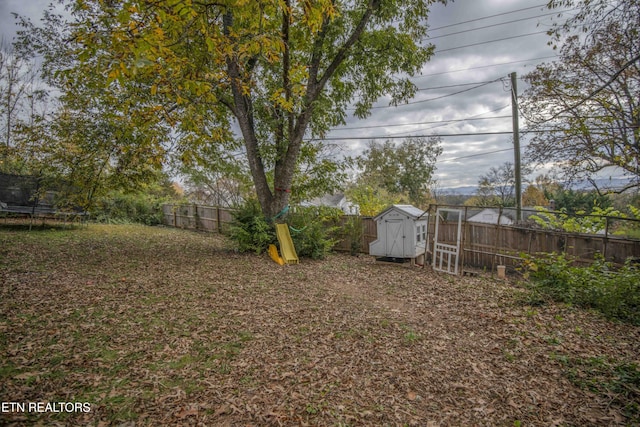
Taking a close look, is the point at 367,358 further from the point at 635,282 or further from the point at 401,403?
the point at 635,282

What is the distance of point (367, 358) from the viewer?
3197mm

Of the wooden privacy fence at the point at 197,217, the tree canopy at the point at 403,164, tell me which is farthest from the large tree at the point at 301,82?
the tree canopy at the point at 403,164

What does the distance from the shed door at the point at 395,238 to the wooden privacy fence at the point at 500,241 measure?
3.34 feet

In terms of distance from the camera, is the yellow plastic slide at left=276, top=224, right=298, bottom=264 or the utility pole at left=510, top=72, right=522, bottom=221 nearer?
the yellow plastic slide at left=276, top=224, right=298, bottom=264

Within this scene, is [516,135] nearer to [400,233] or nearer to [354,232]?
[400,233]

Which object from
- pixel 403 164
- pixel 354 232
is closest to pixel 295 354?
pixel 354 232

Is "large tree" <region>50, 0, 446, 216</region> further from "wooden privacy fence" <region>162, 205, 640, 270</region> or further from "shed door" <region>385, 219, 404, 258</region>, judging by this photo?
"shed door" <region>385, 219, 404, 258</region>

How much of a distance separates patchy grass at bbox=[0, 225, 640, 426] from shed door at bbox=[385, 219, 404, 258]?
215 centimetres

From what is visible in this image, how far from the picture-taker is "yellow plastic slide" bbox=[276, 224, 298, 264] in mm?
7414

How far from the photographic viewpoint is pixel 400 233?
7816 millimetres

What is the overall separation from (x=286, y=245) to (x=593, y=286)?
5.86 m

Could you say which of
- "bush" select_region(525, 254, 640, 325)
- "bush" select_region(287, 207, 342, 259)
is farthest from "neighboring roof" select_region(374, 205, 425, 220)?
"bush" select_region(525, 254, 640, 325)

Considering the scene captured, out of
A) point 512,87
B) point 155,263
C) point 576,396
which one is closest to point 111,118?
point 155,263

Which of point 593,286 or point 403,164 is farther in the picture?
point 403,164
